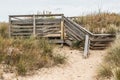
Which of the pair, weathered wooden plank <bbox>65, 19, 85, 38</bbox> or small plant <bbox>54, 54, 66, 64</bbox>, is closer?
small plant <bbox>54, 54, 66, 64</bbox>

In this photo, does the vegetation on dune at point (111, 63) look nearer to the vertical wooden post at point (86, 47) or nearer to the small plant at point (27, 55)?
the vertical wooden post at point (86, 47)

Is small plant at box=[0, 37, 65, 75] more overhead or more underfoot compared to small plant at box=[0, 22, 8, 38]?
more underfoot

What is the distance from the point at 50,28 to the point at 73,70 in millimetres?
4852

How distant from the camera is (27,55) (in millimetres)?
14898

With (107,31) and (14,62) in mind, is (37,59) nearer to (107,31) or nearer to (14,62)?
(14,62)

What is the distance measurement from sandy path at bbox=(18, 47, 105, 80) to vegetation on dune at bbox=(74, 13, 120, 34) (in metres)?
3.01

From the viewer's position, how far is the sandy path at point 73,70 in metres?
13.8

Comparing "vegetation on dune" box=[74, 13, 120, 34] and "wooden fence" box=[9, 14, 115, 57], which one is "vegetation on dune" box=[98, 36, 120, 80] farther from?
"vegetation on dune" box=[74, 13, 120, 34]

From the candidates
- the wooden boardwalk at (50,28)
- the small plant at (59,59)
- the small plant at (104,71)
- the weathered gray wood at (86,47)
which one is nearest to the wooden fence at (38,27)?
the wooden boardwalk at (50,28)

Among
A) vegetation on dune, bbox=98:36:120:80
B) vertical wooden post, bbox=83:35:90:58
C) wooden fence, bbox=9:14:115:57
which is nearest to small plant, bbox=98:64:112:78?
vegetation on dune, bbox=98:36:120:80

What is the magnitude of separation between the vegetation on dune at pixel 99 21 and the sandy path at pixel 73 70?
3.01m

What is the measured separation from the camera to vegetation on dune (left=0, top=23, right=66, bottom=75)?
14.3 metres

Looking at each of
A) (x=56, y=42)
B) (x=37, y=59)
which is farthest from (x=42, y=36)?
(x=37, y=59)

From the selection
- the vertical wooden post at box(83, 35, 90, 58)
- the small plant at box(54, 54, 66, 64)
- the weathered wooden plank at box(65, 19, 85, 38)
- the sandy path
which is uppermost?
the weathered wooden plank at box(65, 19, 85, 38)
